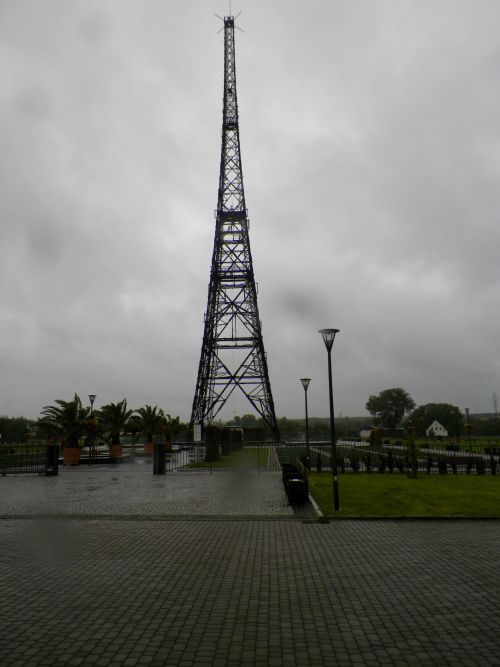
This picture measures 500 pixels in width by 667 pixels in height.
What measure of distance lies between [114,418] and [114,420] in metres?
0.14

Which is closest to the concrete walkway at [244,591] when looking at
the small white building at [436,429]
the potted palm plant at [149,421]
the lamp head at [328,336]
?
the lamp head at [328,336]

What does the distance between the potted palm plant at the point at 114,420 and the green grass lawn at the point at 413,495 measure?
1615cm

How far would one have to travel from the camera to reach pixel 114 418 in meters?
30.8

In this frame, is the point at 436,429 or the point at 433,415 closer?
the point at 436,429

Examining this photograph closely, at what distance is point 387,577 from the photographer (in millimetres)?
6969

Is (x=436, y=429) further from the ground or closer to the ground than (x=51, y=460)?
closer to the ground

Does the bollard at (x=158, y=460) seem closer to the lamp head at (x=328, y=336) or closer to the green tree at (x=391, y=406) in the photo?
the lamp head at (x=328, y=336)

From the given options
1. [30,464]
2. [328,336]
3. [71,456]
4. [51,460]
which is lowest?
[30,464]

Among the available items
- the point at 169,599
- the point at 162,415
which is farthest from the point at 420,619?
the point at 162,415

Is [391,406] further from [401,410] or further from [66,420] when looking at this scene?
[66,420]

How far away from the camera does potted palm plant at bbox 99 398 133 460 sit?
30.5 metres

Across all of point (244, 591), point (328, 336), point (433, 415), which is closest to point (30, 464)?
point (328, 336)

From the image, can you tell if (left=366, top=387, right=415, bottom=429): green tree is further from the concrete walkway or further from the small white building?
the concrete walkway

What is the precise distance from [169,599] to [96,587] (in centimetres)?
121
